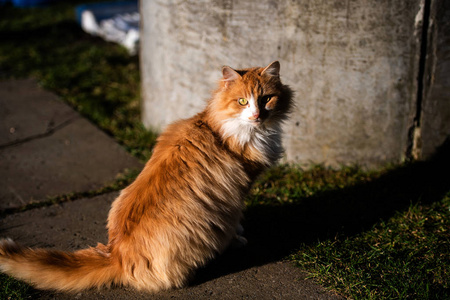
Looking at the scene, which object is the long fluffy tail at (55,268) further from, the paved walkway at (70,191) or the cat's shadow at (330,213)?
the cat's shadow at (330,213)

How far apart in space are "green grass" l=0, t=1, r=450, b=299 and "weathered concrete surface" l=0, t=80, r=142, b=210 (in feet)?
0.64

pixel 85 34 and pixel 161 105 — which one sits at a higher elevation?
pixel 85 34

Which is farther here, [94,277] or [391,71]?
[391,71]

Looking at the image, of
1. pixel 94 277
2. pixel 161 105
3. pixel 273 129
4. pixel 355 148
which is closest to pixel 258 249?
pixel 273 129

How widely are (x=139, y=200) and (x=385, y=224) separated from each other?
202 cm

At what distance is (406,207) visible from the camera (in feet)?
11.9

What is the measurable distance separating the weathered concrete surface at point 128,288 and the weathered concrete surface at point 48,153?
1.05ft

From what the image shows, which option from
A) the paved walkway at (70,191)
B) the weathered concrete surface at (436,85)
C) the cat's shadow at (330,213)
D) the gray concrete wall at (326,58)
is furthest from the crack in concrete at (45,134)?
the weathered concrete surface at (436,85)

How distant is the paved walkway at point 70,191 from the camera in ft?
9.23

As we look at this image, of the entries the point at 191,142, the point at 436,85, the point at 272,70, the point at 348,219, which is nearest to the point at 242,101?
the point at 272,70

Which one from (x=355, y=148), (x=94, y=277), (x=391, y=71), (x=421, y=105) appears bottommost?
(x=94, y=277)

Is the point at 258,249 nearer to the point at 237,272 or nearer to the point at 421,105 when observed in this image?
the point at 237,272

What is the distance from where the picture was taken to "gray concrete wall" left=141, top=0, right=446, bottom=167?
3.65 m

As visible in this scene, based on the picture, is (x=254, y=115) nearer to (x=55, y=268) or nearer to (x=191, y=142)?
(x=191, y=142)
